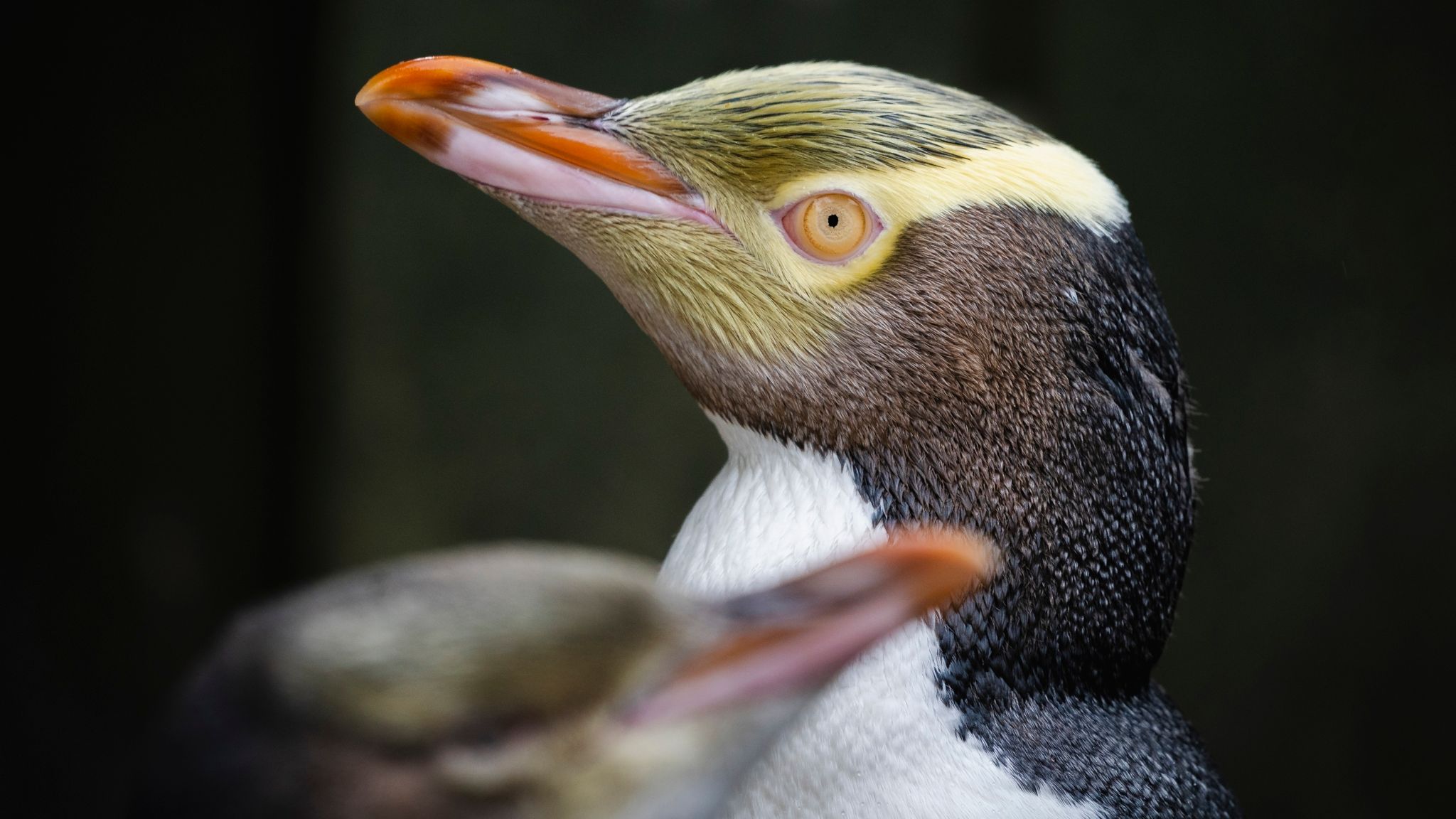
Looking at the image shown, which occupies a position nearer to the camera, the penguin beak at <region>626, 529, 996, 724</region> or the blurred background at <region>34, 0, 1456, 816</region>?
the penguin beak at <region>626, 529, 996, 724</region>

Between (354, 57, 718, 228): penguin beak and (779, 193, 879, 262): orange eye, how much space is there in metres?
0.07

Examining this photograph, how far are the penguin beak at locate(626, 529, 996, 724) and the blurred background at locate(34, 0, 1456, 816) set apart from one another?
1671mm

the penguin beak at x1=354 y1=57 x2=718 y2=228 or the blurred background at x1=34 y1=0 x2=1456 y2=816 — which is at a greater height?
the penguin beak at x1=354 y1=57 x2=718 y2=228

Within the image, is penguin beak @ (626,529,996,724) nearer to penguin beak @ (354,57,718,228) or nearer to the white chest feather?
the white chest feather

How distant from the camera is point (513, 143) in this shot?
887 mm

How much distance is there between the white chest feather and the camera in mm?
817

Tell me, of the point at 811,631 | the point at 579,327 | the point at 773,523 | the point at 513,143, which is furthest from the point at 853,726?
the point at 579,327

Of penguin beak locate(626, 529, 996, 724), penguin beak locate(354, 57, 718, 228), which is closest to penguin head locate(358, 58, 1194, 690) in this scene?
penguin beak locate(354, 57, 718, 228)

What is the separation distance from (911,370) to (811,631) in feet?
1.04

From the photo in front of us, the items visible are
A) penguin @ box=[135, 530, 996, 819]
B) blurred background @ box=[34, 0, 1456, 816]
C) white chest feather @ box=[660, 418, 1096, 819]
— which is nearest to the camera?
penguin @ box=[135, 530, 996, 819]

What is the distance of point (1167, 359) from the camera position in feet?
3.00

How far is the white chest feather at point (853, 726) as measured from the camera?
817 millimetres

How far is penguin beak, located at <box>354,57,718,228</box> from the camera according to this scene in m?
0.89

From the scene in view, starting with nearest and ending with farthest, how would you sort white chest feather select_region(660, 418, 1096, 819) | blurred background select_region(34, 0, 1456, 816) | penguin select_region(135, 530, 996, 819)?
penguin select_region(135, 530, 996, 819), white chest feather select_region(660, 418, 1096, 819), blurred background select_region(34, 0, 1456, 816)
